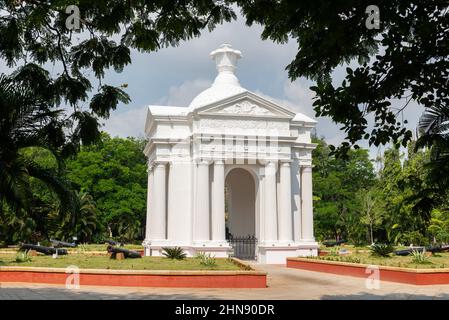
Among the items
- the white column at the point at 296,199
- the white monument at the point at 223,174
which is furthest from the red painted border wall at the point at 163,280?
the white column at the point at 296,199

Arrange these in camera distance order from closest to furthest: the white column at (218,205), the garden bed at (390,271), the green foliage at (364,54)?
the green foliage at (364,54) < the garden bed at (390,271) < the white column at (218,205)

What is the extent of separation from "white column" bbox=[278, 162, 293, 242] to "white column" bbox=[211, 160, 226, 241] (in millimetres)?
3391

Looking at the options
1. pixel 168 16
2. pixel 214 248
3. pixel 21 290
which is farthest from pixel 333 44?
pixel 214 248

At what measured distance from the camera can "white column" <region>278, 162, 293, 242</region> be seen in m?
27.7

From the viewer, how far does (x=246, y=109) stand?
2808cm

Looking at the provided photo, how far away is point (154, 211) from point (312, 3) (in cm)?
2481

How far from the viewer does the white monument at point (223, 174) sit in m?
26.9

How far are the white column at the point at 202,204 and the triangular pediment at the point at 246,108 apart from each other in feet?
9.86

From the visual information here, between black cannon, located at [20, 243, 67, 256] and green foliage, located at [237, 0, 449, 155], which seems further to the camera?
black cannon, located at [20, 243, 67, 256]

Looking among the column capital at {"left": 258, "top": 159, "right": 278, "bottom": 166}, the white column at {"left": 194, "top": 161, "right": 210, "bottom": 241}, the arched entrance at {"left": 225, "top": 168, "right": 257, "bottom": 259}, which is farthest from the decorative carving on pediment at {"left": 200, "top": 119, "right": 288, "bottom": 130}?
the arched entrance at {"left": 225, "top": 168, "right": 257, "bottom": 259}

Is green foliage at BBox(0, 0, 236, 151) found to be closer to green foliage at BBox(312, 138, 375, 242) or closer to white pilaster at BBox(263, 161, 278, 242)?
white pilaster at BBox(263, 161, 278, 242)

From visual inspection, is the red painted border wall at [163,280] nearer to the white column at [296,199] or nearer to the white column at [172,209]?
the white column at [172,209]

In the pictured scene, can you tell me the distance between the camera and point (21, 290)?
1345 centimetres

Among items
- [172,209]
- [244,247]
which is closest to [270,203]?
[244,247]
